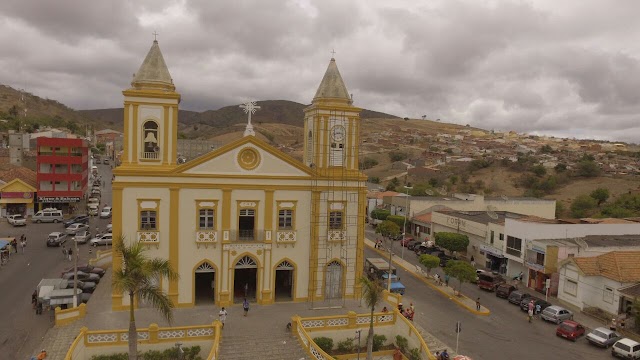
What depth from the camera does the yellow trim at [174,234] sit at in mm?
24297

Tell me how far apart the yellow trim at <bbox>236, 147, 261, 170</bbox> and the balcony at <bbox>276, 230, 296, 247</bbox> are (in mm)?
3959

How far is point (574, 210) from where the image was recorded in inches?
2456

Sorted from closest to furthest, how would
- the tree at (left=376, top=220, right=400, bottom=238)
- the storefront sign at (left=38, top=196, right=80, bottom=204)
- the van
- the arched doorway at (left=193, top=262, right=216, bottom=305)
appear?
the arched doorway at (left=193, top=262, right=216, bottom=305) → the tree at (left=376, top=220, right=400, bottom=238) → the van → the storefront sign at (left=38, top=196, right=80, bottom=204)

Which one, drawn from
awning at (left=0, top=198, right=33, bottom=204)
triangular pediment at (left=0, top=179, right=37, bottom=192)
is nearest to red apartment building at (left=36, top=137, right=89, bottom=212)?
awning at (left=0, top=198, right=33, bottom=204)

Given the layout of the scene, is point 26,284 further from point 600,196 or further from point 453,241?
point 600,196

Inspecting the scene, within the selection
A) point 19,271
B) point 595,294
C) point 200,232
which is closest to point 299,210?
point 200,232

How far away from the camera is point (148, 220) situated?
2412 cm

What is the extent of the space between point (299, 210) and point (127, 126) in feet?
33.3

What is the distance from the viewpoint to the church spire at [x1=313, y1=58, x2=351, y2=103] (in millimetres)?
27031

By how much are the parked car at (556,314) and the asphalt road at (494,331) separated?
13.5 inches

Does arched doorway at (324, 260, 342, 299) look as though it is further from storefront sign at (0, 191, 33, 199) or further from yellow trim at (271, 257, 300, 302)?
storefront sign at (0, 191, 33, 199)

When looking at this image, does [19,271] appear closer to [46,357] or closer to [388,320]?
[46,357]

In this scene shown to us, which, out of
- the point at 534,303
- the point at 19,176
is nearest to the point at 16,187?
the point at 19,176

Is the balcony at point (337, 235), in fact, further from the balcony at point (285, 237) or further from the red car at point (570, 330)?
the red car at point (570, 330)
